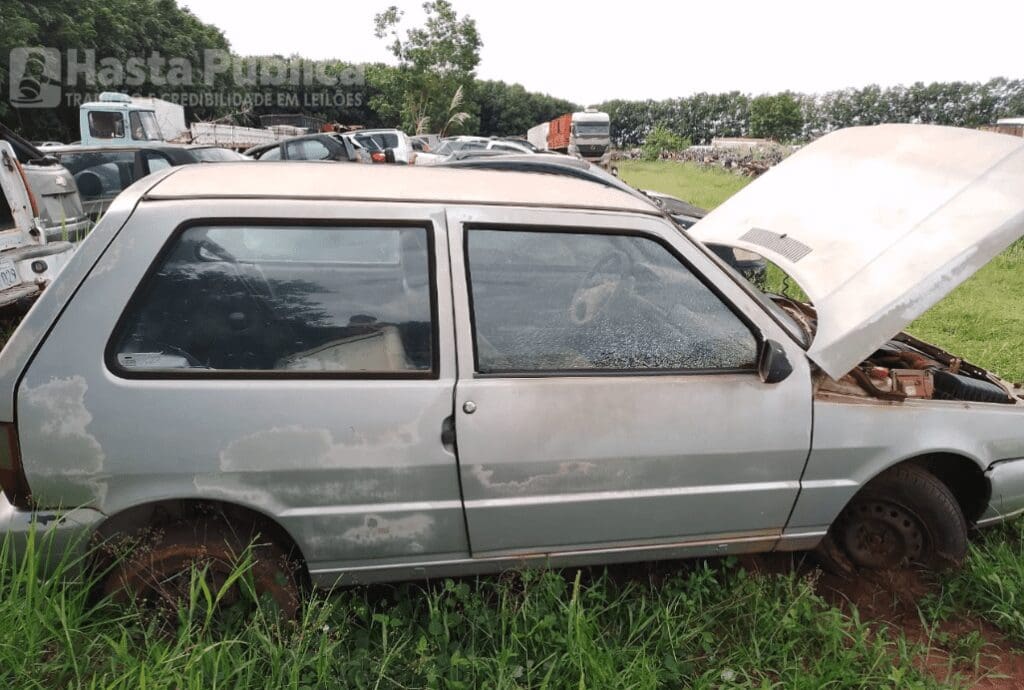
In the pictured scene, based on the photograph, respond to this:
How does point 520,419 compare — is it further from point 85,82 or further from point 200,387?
point 85,82

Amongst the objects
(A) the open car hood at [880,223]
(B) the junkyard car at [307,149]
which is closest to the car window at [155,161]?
(B) the junkyard car at [307,149]

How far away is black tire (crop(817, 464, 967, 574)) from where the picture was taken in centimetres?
246

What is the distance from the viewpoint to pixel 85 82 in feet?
89.4

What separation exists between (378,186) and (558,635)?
1699 millimetres

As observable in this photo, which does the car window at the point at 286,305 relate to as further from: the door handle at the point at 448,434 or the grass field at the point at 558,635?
the grass field at the point at 558,635

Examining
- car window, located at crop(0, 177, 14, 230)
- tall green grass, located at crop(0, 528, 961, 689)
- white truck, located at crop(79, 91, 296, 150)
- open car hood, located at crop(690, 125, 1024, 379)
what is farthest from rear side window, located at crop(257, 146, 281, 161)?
tall green grass, located at crop(0, 528, 961, 689)

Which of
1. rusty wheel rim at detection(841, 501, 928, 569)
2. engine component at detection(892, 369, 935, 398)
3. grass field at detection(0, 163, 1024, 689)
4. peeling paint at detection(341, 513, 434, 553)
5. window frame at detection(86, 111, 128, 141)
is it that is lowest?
grass field at detection(0, 163, 1024, 689)

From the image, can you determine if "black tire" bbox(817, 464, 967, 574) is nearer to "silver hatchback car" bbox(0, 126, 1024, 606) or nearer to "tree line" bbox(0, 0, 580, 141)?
"silver hatchback car" bbox(0, 126, 1024, 606)

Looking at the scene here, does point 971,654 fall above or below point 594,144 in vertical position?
below

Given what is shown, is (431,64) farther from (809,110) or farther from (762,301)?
(809,110)

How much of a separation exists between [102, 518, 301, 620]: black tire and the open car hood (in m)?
2.03

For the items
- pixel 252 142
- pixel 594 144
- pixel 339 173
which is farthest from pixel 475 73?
pixel 339 173

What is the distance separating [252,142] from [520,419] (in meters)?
21.0

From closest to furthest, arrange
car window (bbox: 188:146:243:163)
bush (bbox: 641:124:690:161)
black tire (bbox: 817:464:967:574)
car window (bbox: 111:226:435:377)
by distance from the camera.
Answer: car window (bbox: 111:226:435:377) → black tire (bbox: 817:464:967:574) → car window (bbox: 188:146:243:163) → bush (bbox: 641:124:690:161)
